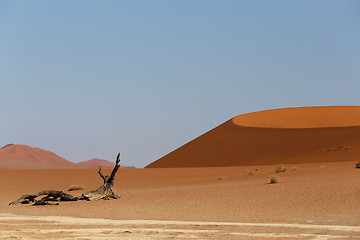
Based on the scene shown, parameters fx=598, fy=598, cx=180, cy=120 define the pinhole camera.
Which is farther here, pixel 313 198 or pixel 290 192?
pixel 290 192

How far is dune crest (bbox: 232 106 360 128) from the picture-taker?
8519 centimetres

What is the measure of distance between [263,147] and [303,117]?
21366 mm

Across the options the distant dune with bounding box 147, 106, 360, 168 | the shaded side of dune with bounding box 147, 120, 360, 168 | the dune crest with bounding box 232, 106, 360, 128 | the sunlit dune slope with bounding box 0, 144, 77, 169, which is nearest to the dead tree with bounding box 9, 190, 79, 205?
the distant dune with bounding box 147, 106, 360, 168

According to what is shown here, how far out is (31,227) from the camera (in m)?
16.5

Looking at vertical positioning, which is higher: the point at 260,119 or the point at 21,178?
the point at 260,119

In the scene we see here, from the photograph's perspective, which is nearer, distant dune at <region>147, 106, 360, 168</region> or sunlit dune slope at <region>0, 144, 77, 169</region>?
distant dune at <region>147, 106, 360, 168</region>

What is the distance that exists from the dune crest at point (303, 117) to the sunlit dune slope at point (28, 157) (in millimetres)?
80243

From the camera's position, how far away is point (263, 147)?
70.5m

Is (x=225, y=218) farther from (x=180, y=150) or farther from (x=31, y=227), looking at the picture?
(x=180, y=150)

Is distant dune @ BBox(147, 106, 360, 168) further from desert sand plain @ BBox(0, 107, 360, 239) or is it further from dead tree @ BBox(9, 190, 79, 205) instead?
dead tree @ BBox(9, 190, 79, 205)

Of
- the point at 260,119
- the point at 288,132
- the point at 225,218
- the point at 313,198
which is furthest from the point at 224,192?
the point at 260,119

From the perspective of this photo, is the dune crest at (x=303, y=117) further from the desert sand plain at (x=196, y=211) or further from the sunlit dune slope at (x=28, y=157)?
the sunlit dune slope at (x=28, y=157)

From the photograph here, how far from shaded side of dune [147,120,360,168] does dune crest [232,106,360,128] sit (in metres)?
4.36

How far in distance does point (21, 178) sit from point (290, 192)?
23.1 m
